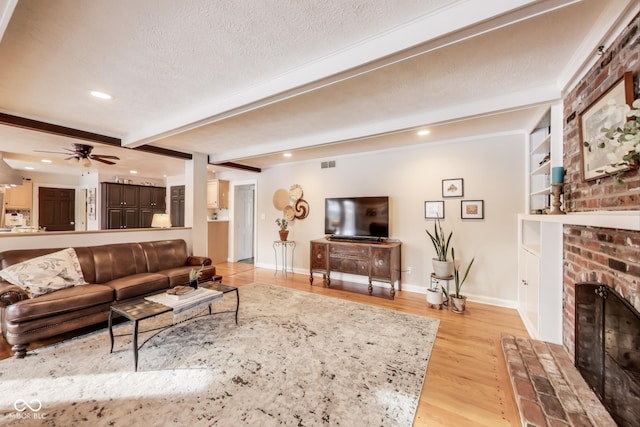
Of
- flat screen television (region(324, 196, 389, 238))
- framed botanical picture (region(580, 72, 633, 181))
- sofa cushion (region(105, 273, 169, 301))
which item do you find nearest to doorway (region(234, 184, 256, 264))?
flat screen television (region(324, 196, 389, 238))

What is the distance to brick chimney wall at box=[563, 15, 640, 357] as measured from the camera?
142 cm

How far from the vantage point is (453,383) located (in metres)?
2.03

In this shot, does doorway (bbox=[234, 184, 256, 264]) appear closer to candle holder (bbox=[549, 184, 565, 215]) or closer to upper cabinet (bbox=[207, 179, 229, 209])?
upper cabinet (bbox=[207, 179, 229, 209])

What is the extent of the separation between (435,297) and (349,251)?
143cm

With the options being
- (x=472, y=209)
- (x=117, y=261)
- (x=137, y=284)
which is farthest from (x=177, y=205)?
(x=472, y=209)

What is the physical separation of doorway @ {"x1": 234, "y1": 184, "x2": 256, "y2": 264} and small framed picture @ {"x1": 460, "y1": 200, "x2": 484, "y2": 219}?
16.0 ft

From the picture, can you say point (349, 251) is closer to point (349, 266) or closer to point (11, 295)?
point (349, 266)

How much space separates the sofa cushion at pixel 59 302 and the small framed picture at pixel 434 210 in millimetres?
4287

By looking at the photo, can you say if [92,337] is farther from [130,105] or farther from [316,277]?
[316,277]

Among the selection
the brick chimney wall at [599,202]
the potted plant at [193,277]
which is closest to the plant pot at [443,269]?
the brick chimney wall at [599,202]

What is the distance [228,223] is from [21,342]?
15.0 ft

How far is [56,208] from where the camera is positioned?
6949 millimetres

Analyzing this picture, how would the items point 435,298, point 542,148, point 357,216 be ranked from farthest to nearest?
1. point 357,216
2. point 435,298
3. point 542,148

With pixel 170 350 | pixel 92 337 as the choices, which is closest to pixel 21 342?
pixel 92 337
